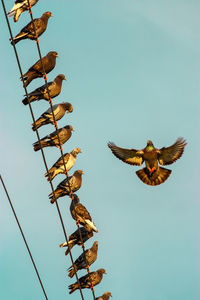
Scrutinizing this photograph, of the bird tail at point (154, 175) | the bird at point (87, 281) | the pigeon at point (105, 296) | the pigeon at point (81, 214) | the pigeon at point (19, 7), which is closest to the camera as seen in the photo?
the pigeon at point (19, 7)

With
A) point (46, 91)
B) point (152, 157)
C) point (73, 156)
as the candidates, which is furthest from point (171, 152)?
point (46, 91)

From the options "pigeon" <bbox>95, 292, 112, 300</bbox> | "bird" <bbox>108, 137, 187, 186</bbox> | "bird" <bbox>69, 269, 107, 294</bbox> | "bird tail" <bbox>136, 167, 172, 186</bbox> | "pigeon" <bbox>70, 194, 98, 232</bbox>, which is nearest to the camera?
"pigeon" <bbox>70, 194, 98, 232</bbox>

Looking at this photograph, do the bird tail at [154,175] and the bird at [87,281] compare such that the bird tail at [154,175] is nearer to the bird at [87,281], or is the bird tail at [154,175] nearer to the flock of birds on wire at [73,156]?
the flock of birds on wire at [73,156]

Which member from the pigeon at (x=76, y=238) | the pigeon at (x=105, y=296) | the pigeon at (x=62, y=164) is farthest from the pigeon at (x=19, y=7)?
the pigeon at (x=105, y=296)

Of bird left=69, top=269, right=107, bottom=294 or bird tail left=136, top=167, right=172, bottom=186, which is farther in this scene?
bird tail left=136, top=167, right=172, bottom=186

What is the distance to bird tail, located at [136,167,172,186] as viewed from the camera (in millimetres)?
20547

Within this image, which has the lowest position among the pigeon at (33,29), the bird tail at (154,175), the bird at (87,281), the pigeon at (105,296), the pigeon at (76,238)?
the pigeon at (105,296)

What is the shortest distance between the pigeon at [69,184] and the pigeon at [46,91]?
6.43 ft

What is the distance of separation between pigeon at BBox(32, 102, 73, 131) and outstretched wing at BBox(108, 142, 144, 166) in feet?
5.07

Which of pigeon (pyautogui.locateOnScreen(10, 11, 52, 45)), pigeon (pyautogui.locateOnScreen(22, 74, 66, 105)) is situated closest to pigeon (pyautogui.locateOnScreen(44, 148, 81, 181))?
pigeon (pyautogui.locateOnScreen(22, 74, 66, 105))

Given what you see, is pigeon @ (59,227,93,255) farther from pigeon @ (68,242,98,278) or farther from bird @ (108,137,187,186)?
bird @ (108,137,187,186)

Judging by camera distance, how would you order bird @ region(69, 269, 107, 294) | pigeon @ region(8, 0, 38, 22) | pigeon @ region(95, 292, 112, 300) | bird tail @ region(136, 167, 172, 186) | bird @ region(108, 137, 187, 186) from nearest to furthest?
pigeon @ region(8, 0, 38, 22) → bird @ region(69, 269, 107, 294) → bird @ region(108, 137, 187, 186) → pigeon @ region(95, 292, 112, 300) → bird tail @ region(136, 167, 172, 186)

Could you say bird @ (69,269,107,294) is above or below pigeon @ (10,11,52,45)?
below

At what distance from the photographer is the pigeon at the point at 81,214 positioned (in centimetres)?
1888
